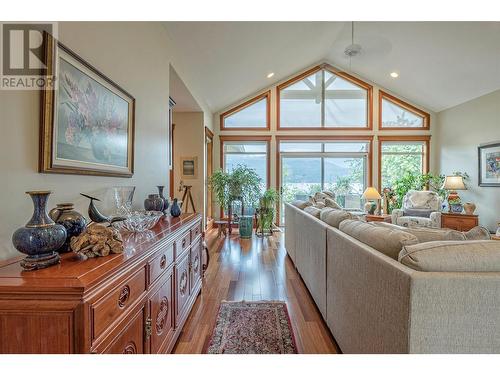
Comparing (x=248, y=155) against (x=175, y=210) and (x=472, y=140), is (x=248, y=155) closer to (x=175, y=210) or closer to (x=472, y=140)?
(x=175, y=210)

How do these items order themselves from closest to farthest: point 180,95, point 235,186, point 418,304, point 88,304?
1. point 88,304
2. point 418,304
3. point 180,95
4. point 235,186

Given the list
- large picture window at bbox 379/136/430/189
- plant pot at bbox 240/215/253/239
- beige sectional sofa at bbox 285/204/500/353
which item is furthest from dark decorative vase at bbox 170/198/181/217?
large picture window at bbox 379/136/430/189

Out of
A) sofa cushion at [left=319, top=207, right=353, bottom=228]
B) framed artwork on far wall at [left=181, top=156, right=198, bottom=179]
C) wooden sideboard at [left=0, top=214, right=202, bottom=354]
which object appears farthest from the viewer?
framed artwork on far wall at [left=181, top=156, right=198, bottom=179]

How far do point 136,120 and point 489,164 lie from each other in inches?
251

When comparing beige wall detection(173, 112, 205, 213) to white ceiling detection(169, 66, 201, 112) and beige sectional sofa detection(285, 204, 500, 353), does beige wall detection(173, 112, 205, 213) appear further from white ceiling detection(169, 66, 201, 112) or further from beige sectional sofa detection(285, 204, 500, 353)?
beige sectional sofa detection(285, 204, 500, 353)

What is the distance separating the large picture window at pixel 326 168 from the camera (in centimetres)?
701

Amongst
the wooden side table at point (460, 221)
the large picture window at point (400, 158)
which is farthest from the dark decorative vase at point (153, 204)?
the large picture window at point (400, 158)

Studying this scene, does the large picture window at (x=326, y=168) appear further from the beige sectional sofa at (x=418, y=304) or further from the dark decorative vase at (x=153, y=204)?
the beige sectional sofa at (x=418, y=304)

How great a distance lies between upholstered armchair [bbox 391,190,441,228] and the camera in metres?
5.17

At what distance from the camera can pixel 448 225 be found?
488cm

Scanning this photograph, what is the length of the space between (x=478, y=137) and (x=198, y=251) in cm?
622

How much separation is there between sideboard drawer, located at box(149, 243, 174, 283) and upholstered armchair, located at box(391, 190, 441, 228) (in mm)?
4918

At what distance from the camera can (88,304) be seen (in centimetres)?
88

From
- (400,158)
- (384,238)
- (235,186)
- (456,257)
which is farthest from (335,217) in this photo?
(400,158)
